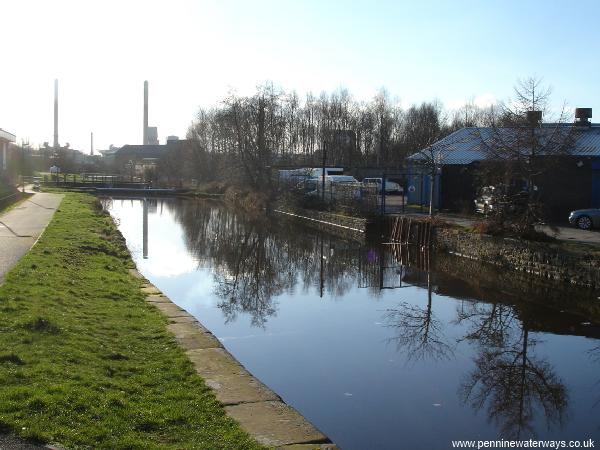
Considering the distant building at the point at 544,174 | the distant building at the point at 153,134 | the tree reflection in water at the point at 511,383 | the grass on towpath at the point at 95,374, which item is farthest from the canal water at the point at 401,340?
the distant building at the point at 153,134

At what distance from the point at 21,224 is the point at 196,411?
59.0 ft

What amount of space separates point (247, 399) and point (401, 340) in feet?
17.2

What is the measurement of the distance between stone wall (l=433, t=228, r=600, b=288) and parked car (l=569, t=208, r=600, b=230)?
4547 mm

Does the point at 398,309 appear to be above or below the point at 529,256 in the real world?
below

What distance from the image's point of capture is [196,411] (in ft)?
21.8

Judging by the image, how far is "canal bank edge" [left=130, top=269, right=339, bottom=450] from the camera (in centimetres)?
623

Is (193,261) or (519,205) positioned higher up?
(519,205)

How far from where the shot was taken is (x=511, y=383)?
959cm

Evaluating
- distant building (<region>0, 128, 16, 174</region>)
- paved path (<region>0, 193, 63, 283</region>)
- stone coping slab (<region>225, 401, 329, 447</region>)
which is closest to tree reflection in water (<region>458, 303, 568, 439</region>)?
stone coping slab (<region>225, 401, 329, 447</region>)

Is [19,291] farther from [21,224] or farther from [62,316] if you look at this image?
[21,224]

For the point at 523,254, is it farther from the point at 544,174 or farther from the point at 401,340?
the point at 401,340

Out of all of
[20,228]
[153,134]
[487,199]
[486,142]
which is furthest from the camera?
[153,134]

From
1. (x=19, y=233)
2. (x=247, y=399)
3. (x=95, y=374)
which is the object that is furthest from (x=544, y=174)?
(x=95, y=374)

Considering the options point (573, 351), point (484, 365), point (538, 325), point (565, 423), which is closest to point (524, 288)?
point (538, 325)
